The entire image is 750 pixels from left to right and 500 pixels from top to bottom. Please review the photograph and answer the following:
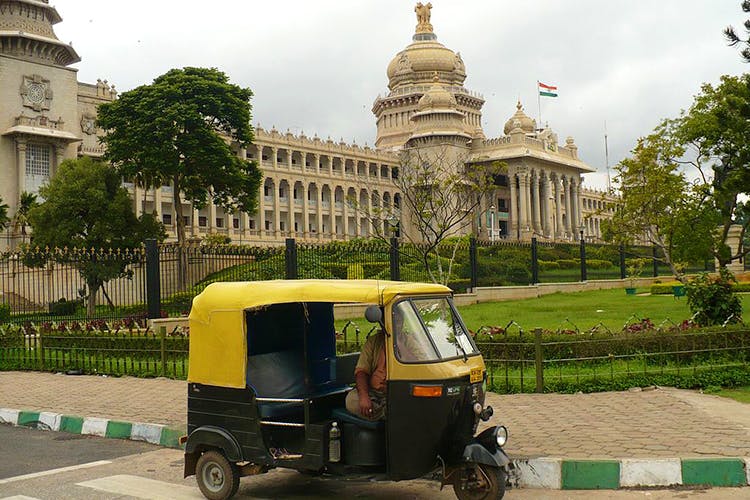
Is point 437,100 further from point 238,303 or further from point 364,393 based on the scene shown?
point 364,393

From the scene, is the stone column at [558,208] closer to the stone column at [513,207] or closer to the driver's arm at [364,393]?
the stone column at [513,207]

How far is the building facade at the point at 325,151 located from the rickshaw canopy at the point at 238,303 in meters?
32.2

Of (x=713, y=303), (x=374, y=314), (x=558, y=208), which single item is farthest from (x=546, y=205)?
(x=374, y=314)

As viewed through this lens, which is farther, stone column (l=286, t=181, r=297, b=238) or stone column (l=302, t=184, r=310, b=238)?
stone column (l=302, t=184, r=310, b=238)

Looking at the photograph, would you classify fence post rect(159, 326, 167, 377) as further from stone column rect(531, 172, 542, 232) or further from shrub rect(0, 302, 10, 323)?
stone column rect(531, 172, 542, 232)

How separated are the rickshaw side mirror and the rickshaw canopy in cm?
9

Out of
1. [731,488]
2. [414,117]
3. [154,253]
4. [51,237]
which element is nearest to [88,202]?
[51,237]

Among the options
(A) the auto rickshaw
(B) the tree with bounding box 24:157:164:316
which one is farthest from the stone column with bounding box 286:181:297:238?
(A) the auto rickshaw

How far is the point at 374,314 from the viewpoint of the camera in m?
5.23

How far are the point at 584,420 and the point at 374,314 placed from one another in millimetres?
3438

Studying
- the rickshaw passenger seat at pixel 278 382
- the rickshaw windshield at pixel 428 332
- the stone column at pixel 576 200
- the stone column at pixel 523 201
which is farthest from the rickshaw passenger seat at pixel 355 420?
the stone column at pixel 576 200

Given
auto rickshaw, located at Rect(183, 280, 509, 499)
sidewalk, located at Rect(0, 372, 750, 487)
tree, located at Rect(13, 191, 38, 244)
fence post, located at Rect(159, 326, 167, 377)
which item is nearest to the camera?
auto rickshaw, located at Rect(183, 280, 509, 499)

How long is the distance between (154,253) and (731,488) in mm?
12529

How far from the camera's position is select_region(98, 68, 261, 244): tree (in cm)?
3045
